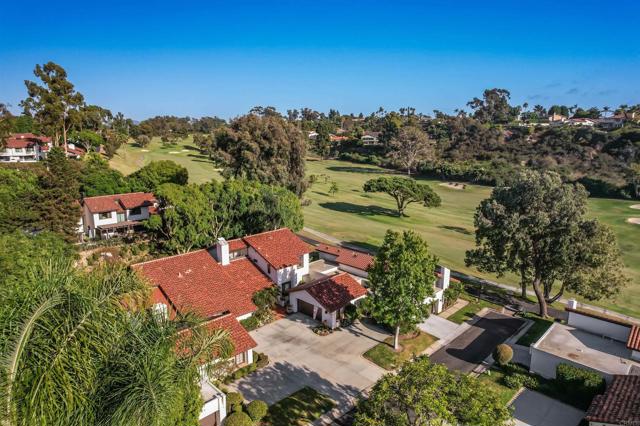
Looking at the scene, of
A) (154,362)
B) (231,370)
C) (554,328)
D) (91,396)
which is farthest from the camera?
(554,328)

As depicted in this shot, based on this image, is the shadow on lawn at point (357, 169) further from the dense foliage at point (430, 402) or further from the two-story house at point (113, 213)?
the dense foliage at point (430, 402)

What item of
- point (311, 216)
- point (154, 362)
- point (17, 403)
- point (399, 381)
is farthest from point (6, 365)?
point (311, 216)

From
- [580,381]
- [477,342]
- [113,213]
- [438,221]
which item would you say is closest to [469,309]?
[477,342]

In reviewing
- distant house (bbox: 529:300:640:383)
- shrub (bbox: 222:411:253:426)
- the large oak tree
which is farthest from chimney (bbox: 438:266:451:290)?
shrub (bbox: 222:411:253:426)

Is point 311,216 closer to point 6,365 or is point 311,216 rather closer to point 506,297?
point 506,297

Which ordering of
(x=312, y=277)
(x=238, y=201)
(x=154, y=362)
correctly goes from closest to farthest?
1. (x=154, y=362)
2. (x=312, y=277)
3. (x=238, y=201)

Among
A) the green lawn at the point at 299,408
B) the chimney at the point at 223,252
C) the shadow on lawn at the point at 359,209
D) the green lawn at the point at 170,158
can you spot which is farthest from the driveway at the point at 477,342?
the green lawn at the point at 170,158
